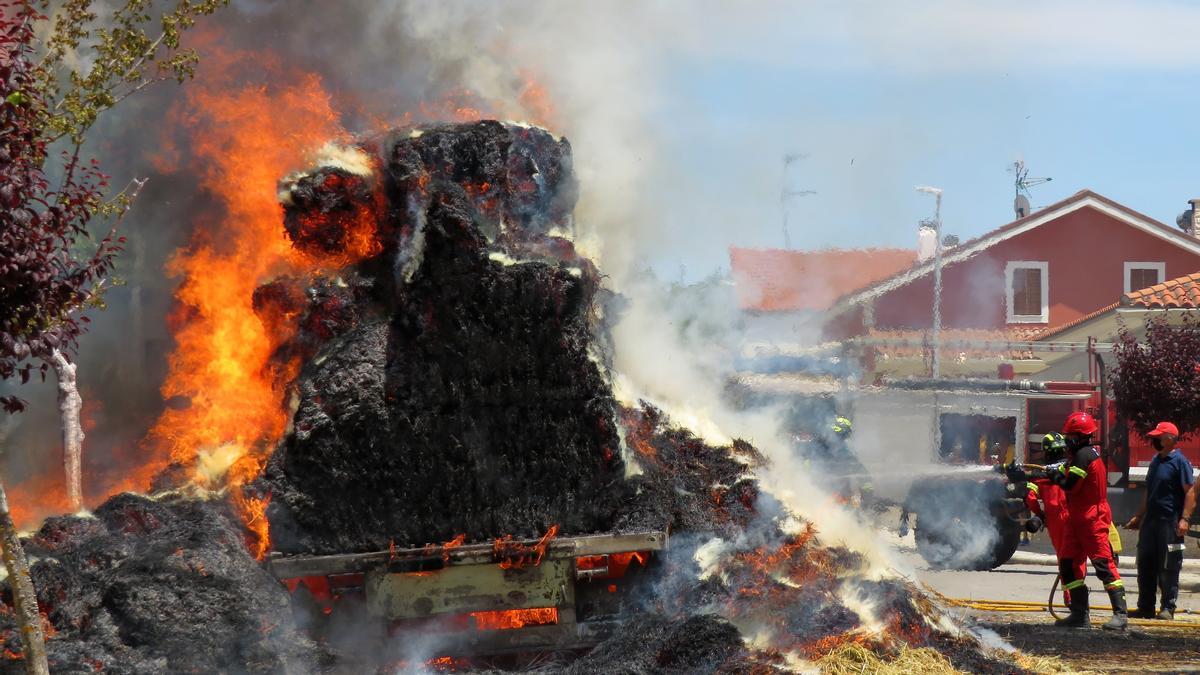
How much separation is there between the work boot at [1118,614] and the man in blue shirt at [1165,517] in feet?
4.92

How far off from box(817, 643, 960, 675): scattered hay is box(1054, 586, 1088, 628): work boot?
2888 mm

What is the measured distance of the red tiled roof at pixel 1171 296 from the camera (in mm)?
22156

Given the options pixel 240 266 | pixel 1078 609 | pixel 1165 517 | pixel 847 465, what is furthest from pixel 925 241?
pixel 240 266

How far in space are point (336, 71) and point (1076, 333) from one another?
19.5 m

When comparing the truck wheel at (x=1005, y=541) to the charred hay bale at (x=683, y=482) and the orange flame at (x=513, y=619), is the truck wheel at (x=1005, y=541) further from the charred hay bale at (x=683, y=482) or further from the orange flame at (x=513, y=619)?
the orange flame at (x=513, y=619)

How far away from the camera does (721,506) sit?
8.27 meters

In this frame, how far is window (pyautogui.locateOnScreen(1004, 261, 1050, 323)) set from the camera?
104ft

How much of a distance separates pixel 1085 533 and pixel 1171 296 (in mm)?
14712

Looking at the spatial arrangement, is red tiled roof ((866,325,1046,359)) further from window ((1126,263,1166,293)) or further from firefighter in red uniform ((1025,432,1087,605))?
firefighter in red uniform ((1025,432,1087,605))

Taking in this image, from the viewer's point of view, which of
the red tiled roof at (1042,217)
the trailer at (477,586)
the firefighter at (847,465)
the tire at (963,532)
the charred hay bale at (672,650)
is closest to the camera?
the charred hay bale at (672,650)

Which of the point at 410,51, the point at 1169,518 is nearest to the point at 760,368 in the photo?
the point at 1169,518

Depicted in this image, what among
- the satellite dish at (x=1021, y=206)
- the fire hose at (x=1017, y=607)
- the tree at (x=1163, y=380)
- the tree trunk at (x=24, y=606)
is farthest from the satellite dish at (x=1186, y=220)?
the tree trunk at (x=24, y=606)

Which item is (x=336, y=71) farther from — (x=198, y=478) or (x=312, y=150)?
(x=198, y=478)

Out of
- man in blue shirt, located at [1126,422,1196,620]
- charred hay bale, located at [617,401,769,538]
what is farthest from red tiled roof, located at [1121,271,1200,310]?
charred hay bale, located at [617,401,769,538]
